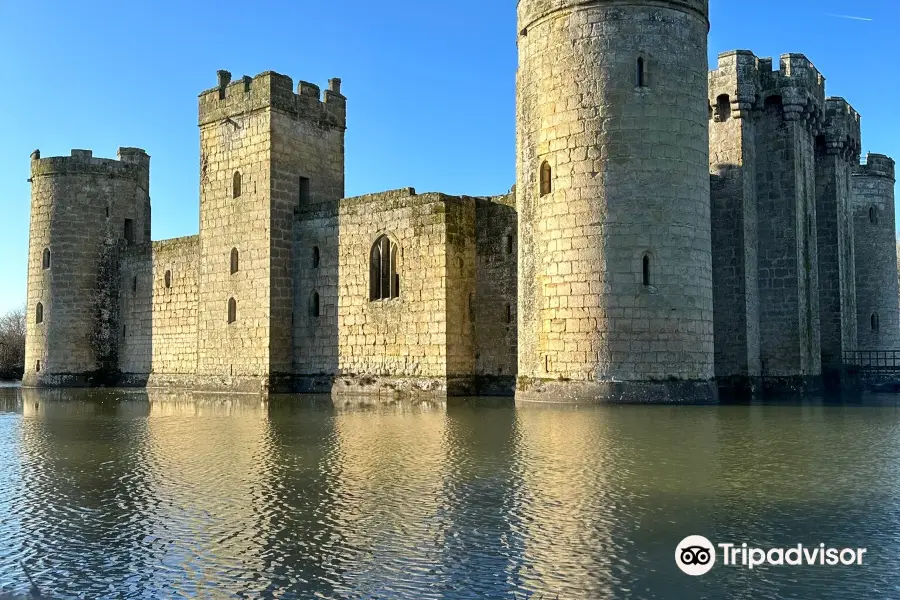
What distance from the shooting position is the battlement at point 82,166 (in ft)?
108

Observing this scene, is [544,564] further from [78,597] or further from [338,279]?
[338,279]

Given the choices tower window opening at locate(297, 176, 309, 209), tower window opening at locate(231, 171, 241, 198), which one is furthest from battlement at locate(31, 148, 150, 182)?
tower window opening at locate(297, 176, 309, 209)

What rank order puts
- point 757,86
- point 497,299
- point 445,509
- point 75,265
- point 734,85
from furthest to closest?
point 75,265
point 757,86
point 734,85
point 497,299
point 445,509

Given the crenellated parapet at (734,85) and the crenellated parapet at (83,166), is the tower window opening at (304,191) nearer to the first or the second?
the crenellated parapet at (83,166)

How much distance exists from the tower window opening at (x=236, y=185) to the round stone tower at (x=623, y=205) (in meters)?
11.1

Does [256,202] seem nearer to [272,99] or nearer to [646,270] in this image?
[272,99]

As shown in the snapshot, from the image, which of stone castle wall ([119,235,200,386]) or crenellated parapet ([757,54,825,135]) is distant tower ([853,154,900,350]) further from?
stone castle wall ([119,235,200,386])

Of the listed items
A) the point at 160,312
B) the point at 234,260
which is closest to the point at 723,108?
the point at 234,260

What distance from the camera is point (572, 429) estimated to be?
13.1 metres

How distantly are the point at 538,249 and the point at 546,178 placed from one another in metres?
1.52

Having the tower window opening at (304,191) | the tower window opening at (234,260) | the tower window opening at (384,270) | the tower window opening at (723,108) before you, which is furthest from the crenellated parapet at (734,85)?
the tower window opening at (234,260)

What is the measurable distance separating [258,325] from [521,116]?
10179 millimetres

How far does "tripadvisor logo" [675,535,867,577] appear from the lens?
18.0ft

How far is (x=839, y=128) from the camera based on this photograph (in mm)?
25891
